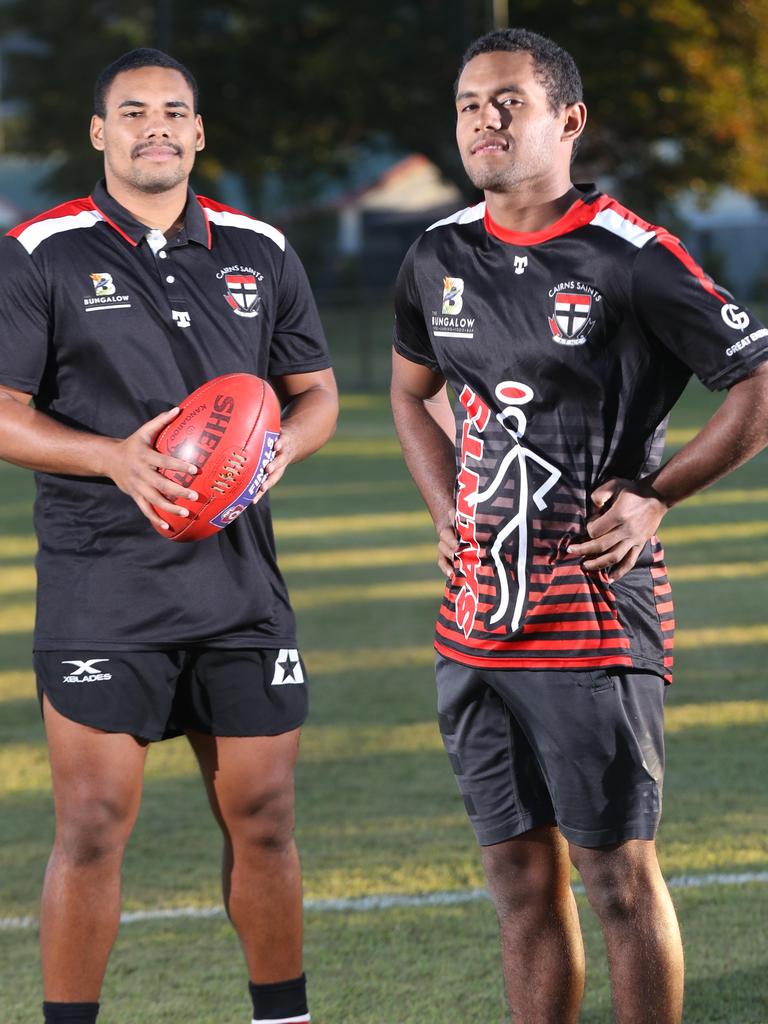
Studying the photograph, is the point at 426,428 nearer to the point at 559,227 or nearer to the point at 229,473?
the point at 229,473

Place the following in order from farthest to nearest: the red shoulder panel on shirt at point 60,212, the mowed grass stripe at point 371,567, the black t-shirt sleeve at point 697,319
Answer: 1. the mowed grass stripe at point 371,567
2. the red shoulder panel on shirt at point 60,212
3. the black t-shirt sleeve at point 697,319

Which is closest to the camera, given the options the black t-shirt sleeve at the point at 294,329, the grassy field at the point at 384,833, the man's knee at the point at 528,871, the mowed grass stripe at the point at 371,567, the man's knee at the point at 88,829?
the man's knee at the point at 528,871

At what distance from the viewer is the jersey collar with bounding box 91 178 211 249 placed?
4188mm

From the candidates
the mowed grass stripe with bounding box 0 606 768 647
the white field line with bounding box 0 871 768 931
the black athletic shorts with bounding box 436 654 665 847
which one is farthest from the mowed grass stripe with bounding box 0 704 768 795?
the black athletic shorts with bounding box 436 654 665 847

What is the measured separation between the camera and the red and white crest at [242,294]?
423 cm

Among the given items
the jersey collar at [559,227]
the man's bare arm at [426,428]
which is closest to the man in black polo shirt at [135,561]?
the man's bare arm at [426,428]

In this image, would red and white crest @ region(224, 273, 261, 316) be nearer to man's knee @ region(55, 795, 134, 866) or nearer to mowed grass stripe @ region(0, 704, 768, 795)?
man's knee @ region(55, 795, 134, 866)

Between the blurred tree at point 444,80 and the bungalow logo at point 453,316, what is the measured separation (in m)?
31.7

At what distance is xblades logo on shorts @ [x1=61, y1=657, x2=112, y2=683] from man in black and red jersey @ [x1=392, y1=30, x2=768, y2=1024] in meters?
0.87

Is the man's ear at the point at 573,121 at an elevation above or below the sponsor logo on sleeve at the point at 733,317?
above

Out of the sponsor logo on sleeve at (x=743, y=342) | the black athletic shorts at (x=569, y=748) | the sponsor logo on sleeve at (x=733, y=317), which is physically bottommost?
the black athletic shorts at (x=569, y=748)

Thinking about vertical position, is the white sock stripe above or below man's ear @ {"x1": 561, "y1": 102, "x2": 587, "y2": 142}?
below

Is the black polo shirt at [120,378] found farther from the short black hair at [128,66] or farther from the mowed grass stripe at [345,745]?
the mowed grass stripe at [345,745]

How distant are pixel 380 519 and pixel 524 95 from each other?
11389 mm
